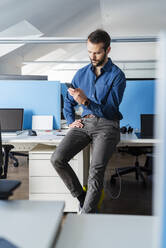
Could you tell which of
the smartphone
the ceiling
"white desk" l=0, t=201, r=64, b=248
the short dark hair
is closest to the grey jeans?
the short dark hair

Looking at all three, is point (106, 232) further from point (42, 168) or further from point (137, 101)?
point (137, 101)

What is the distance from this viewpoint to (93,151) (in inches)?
71.7

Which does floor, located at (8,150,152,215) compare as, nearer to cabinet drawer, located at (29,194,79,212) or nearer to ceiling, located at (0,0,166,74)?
cabinet drawer, located at (29,194,79,212)

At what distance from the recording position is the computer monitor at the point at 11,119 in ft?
7.66

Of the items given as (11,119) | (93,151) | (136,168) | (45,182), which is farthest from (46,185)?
(136,168)

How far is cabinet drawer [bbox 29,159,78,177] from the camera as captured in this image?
2.08m

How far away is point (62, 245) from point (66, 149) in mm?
1280

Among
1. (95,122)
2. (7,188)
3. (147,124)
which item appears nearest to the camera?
(7,188)

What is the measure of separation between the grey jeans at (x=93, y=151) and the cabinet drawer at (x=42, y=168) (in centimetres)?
18

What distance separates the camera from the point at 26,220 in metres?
0.66

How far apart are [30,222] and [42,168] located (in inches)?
57.7

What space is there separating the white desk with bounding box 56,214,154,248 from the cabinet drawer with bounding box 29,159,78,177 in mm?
1364

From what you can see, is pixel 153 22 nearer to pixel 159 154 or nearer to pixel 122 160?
pixel 122 160

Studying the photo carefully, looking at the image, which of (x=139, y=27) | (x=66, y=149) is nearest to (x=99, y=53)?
(x=66, y=149)
